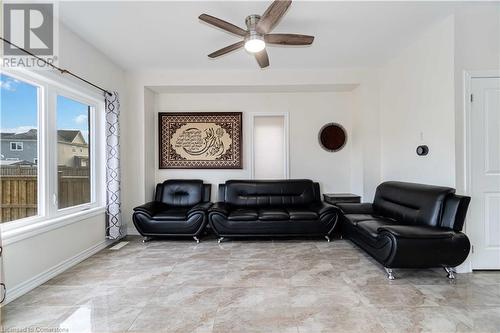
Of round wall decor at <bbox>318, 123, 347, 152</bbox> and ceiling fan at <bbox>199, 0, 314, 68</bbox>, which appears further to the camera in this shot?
round wall decor at <bbox>318, 123, 347, 152</bbox>

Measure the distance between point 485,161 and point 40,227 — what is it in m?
4.88

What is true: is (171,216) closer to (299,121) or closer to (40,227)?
(40,227)

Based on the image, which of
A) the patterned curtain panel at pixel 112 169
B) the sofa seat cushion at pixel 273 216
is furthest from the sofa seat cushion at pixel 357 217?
the patterned curtain panel at pixel 112 169

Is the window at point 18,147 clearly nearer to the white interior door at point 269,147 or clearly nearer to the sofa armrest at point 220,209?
the sofa armrest at point 220,209

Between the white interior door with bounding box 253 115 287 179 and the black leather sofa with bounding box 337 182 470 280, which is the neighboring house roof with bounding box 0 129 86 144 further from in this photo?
the black leather sofa with bounding box 337 182 470 280

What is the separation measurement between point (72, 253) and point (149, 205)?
1.21 m

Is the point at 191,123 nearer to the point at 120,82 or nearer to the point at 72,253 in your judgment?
the point at 120,82

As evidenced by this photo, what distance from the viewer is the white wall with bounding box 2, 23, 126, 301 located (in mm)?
2373

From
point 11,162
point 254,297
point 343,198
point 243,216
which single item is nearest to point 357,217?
point 343,198

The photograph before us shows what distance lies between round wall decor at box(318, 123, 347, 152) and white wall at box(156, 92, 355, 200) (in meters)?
0.09

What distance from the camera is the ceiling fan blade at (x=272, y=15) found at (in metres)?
2.13

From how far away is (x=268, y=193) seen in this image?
14.9ft

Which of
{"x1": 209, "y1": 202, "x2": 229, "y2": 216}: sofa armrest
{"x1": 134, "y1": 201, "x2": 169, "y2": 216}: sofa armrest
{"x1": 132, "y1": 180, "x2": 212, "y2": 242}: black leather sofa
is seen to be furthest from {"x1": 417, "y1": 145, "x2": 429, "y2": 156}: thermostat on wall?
{"x1": 134, "y1": 201, "x2": 169, "y2": 216}: sofa armrest

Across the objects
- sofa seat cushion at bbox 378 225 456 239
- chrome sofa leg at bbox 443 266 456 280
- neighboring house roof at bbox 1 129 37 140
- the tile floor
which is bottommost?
the tile floor
